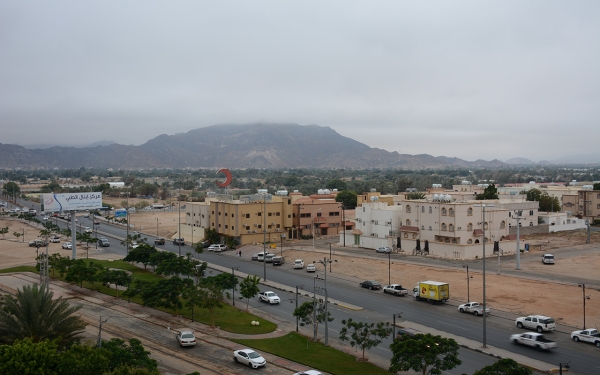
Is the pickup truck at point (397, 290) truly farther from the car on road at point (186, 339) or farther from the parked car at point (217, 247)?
the parked car at point (217, 247)

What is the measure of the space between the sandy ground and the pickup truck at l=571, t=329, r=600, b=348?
425 centimetres

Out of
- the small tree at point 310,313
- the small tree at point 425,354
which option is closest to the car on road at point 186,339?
the small tree at point 310,313

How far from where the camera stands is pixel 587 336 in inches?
1374

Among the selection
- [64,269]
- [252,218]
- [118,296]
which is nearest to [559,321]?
[118,296]

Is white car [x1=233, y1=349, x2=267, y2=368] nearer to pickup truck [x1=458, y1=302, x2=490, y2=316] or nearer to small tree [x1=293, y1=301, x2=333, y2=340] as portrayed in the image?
small tree [x1=293, y1=301, x2=333, y2=340]

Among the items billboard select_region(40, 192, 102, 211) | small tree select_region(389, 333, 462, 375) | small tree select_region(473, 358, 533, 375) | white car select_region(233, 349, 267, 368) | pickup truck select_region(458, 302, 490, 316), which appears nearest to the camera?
small tree select_region(473, 358, 533, 375)

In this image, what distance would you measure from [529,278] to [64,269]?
164 ft

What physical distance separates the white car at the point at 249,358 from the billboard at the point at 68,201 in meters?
51.9

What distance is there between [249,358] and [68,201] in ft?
176

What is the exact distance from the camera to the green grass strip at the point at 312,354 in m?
30.3

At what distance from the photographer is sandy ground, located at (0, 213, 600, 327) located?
44469 mm

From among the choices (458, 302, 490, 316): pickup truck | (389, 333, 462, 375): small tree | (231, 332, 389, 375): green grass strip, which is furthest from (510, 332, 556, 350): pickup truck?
(231, 332, 389, 375): green grass strip

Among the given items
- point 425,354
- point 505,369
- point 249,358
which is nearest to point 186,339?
point 249,358

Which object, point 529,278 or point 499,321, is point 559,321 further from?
point 529,278
